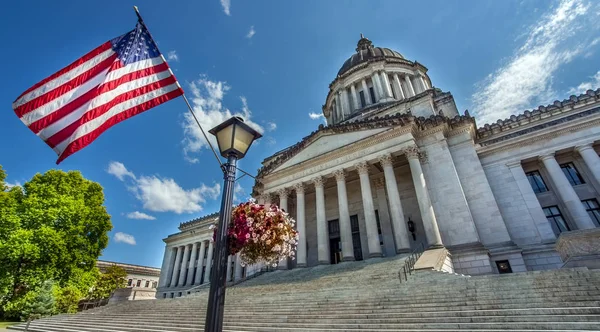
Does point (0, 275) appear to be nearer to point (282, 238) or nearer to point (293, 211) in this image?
point (293, 211)

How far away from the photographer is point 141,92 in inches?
234

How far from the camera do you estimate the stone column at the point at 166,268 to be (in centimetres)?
4492

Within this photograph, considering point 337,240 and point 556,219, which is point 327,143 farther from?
point 556,219

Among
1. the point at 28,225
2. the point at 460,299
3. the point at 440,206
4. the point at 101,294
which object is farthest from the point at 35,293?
the point at 440,206

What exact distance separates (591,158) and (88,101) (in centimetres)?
2472

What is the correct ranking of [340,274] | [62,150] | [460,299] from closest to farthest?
[62,150]
[460,299]
[340,274]

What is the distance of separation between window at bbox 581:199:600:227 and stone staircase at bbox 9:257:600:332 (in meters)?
12.3

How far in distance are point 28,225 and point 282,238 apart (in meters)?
24.7

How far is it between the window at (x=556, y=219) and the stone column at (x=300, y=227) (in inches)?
630

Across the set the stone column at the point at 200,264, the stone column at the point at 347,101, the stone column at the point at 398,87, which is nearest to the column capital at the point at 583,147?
the stone column at the point at 398,87

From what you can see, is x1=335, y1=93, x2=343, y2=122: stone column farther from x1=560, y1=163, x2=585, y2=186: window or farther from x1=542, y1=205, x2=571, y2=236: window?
x1=542, y1=205, x2=571, y2=236: window

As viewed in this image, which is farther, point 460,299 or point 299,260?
point 299,260

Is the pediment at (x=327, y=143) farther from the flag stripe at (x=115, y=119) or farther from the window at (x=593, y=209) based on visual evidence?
the flag stripe at (x=115, y=119)

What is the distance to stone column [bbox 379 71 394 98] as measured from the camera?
3276 centimetres
